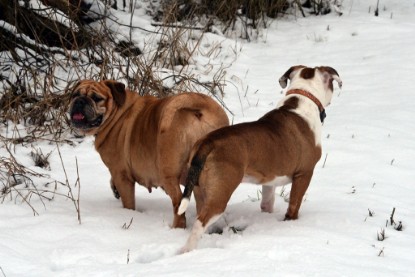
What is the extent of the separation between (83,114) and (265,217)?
5.63 ft

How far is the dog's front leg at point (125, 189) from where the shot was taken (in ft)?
16.9

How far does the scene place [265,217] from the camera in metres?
4.83

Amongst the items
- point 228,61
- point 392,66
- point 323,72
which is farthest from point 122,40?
point 323,72

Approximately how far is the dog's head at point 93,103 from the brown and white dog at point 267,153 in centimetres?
107

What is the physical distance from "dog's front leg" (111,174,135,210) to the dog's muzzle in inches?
19.9

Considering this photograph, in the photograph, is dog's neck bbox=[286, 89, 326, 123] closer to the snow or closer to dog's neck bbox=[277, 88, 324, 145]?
dog's neck bbox=[277, 88, 324, 145]

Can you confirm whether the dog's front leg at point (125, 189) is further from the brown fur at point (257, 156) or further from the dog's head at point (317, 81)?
the dog's head at point (317, 81)

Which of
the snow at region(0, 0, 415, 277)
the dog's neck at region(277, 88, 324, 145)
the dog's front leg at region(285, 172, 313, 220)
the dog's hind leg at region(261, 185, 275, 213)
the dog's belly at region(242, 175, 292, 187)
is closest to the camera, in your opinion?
the snow at region(0, 0, 415, 277)

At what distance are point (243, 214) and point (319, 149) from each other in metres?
0.82

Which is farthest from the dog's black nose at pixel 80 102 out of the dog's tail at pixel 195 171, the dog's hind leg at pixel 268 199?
the dog's hind leg at pixel 268 199

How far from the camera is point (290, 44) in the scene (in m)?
11.0

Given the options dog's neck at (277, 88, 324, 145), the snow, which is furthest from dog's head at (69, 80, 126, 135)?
dog's neck at (277, 88, 324, 145)

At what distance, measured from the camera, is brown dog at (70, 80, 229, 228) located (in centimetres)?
456

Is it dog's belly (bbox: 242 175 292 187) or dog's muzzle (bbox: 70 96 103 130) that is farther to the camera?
dog's muzzle (bbox: 70 96 103 130)
